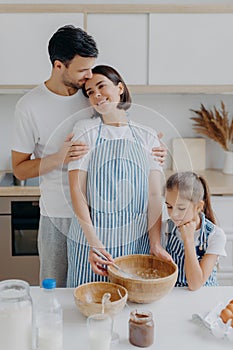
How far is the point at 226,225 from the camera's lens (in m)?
2.74

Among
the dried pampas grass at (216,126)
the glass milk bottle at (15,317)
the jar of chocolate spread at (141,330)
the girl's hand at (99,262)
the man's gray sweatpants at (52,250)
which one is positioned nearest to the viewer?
the glass milk bottle at (15,317)

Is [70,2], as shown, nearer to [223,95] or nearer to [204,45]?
[204,45]

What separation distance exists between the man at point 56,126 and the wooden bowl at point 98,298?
1.10 ft

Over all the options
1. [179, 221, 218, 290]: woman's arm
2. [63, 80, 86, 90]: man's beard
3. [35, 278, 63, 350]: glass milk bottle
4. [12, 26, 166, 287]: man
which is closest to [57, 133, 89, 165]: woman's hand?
[12, 26, 166, 287]: man

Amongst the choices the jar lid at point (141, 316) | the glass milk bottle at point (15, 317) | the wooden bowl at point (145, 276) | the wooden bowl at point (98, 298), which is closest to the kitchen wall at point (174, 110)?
the wooden bowl at point (145, 276)

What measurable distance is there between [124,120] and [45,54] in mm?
1398

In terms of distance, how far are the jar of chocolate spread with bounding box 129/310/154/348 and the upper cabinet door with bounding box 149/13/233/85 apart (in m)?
1.85

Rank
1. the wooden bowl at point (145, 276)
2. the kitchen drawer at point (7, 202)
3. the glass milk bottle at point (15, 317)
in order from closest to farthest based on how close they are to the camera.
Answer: the glass milk bottle at point (15, 317) → the wooden bowl at point (145, 276) → the kitchen drawer at point (7, 202)

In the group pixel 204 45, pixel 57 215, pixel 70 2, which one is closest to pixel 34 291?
pixel 57 215

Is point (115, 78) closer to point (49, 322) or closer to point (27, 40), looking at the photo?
point (49, 322)

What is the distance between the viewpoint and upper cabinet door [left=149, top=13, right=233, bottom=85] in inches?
109

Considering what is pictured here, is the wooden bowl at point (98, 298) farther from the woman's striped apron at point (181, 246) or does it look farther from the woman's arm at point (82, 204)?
the woman's striped apron at point (181, 246)

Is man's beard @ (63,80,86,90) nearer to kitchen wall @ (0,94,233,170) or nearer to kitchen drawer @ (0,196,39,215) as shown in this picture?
kitchen drawer @ (0,196,39,215)

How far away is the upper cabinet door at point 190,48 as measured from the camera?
109 inches
